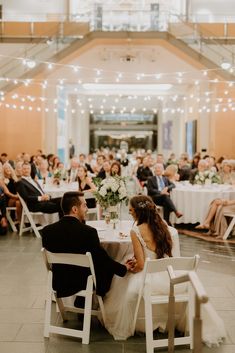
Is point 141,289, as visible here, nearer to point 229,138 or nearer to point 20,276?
point 20,276

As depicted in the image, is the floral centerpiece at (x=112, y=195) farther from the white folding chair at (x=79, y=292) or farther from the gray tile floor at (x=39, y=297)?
the white folding chair at (x=79, y=292)

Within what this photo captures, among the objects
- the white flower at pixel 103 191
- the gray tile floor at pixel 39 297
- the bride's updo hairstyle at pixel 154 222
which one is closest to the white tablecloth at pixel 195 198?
the gray tile floor at pixel 39 297

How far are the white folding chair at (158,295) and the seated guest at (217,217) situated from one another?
4775 mm

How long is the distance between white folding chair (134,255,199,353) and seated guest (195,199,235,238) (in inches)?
188

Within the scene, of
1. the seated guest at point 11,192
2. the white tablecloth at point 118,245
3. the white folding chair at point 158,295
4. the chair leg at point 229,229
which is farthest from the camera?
the seated guest at point 11,192

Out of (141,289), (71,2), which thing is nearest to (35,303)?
(141,289)

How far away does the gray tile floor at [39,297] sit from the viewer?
3.93 m

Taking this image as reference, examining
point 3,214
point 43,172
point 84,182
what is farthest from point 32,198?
point 43,172

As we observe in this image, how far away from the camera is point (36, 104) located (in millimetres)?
19328

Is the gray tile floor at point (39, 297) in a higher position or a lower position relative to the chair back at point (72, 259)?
lower

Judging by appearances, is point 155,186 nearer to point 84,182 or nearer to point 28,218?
point 84,182

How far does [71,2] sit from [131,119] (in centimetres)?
1593

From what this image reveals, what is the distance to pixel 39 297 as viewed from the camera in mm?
5141

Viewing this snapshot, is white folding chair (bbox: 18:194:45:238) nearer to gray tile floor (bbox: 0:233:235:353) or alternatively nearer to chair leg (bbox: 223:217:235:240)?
gray tile floor (bbox: 0:233:235:353)
